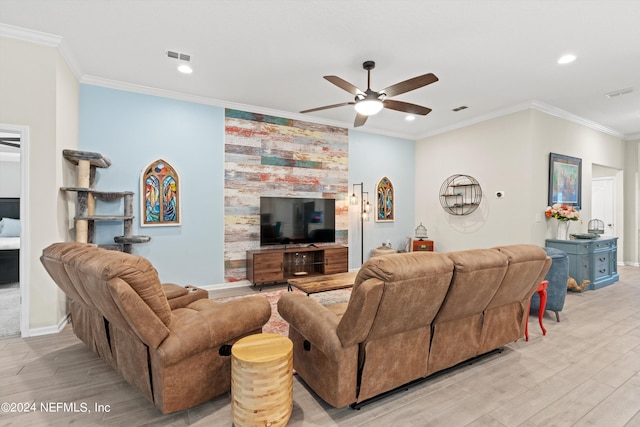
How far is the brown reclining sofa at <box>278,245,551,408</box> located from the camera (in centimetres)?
167

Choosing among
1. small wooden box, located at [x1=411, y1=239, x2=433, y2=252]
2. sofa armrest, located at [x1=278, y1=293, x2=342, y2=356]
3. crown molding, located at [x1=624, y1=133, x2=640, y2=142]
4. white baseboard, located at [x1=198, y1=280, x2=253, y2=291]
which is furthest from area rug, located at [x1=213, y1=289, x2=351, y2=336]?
crown molding, located at [x1=624, y1=133, x2=640, y2=142]

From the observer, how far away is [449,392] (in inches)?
82.1

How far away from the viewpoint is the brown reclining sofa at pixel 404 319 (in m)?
1.67

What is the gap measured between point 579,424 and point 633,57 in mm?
3891

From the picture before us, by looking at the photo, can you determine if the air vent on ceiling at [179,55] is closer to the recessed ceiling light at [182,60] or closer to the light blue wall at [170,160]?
the recessed ceiling light at [182,60]

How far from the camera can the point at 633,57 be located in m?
3.33

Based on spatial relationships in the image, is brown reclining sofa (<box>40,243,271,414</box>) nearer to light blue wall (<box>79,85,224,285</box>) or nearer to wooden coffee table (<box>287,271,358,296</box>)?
wooden coffee table (<box>287,271,358,296</box>)

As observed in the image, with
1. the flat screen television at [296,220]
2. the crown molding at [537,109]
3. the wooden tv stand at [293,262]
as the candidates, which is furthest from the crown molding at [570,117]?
the wooden tv stand at [293,262]

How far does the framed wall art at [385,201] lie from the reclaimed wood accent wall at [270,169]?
0.79 metres

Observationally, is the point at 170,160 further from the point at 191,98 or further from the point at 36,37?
the point at 36,37

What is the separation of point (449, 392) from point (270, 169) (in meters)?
4.01

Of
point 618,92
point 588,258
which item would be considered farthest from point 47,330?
point 618,92

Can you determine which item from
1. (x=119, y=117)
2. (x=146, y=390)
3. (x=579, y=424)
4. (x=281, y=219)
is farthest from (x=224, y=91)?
(x=579, y=424)

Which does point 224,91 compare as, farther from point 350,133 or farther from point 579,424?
point 579,424
